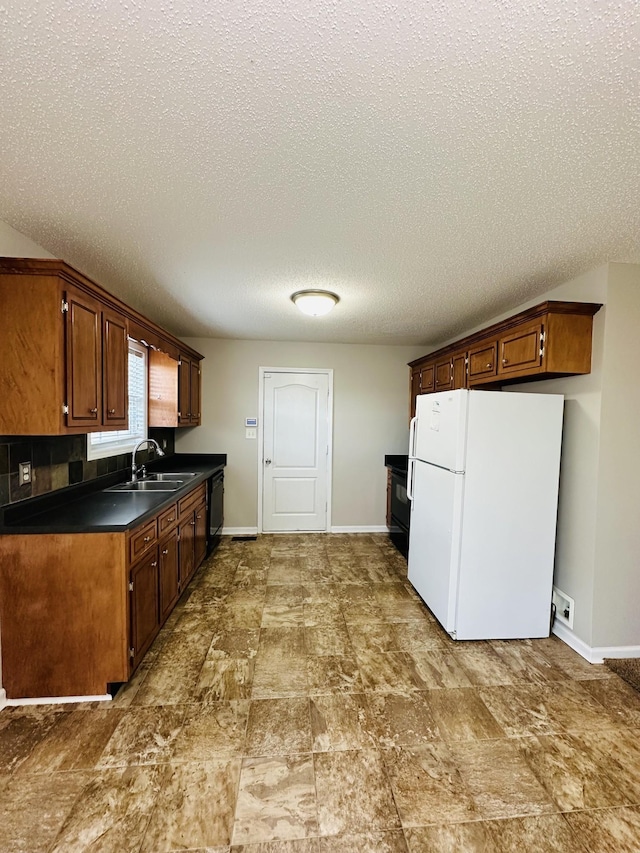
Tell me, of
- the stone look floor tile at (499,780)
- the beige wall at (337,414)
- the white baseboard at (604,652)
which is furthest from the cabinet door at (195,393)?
the white baseboard at (604,652)

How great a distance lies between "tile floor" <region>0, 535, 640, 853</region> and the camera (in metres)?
1.30

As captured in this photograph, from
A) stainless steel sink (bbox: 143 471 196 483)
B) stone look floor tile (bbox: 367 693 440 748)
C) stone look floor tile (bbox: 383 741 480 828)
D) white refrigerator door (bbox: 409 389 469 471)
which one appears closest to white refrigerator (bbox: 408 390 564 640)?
white refrigerator door (bbox: 409 389 469 471)

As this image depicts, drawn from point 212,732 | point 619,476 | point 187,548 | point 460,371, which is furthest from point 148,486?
point 619,476

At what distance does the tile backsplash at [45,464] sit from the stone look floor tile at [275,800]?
1.72m

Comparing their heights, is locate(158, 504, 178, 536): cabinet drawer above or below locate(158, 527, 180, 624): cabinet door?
above

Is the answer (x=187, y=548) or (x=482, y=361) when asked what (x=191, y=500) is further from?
(x=482, y=361)

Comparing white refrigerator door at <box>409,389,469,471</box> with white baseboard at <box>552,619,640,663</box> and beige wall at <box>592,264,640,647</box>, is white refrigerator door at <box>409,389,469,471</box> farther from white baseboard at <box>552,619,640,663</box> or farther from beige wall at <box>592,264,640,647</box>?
white baseboard at <box>552,619,640,663</box>

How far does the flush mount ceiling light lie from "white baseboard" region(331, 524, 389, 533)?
289cm

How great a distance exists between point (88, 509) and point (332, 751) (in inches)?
71.1

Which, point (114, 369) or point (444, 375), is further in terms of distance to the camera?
point (444, 375)

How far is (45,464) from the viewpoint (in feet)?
7.15

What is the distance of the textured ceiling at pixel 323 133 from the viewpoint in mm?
871

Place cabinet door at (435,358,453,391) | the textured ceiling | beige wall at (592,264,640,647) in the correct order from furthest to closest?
cabinet door at (435,358,453,391), beige wall at (592,264,640,647), the textured ceiling

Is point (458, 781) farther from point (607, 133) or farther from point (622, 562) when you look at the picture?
point (607, 133)
